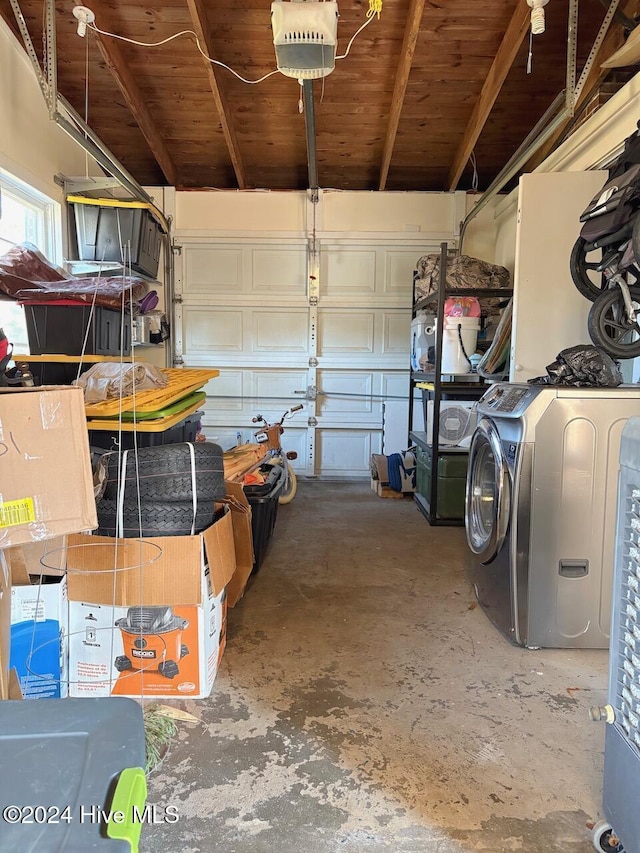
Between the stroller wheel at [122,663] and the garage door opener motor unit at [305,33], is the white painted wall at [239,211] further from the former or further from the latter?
the stroller wheel at [122,663]

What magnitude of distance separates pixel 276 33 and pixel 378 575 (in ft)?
8.67

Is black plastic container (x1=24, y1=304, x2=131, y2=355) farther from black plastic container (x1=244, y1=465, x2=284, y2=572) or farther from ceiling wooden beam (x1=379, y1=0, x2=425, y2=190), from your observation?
ceiling wooden beam (x1=379, y1=0, x2=425, y2=190)

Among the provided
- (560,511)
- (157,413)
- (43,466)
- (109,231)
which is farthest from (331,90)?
(43,466)

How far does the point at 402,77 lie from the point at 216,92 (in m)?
1.33

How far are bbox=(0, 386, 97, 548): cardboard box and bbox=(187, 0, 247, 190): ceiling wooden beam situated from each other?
312 cm

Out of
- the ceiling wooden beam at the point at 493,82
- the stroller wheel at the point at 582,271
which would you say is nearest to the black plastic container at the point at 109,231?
the ceiling wooden beam at the point at 493,82

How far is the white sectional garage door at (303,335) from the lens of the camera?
507 cm

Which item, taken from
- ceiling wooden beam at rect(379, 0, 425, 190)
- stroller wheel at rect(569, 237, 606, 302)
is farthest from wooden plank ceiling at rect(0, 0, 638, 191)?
stroller wheel at rect(569, 237, 606, 302)

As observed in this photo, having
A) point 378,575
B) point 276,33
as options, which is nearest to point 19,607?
point 378,575

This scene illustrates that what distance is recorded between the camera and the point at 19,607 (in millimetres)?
1680

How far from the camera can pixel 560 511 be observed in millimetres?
2068

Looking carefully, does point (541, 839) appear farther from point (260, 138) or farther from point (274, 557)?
point (260, 138)

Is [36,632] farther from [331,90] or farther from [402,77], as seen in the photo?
[331,90]

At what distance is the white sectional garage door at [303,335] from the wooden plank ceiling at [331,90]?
2.36ft
